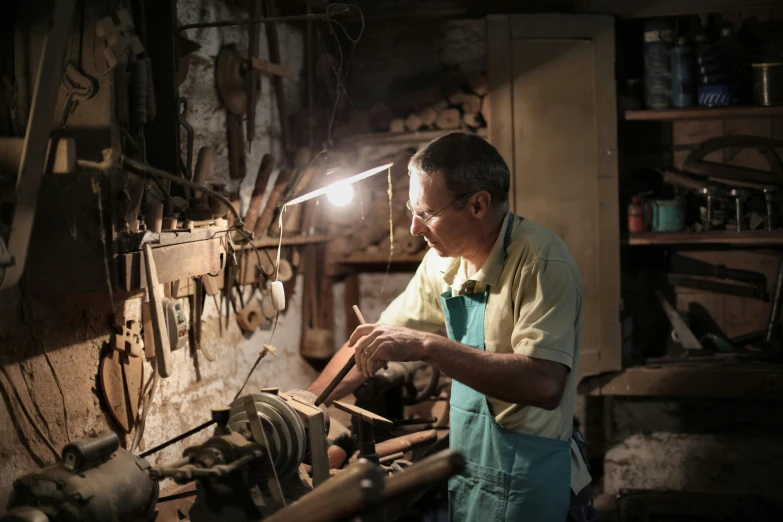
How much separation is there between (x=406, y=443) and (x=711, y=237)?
6.75 ft

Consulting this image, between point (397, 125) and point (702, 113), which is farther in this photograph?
point (397, 125)

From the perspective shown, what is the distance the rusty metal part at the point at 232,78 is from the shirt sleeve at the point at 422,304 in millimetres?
1336

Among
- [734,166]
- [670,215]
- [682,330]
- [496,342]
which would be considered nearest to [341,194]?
[496,342]

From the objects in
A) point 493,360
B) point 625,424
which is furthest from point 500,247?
point 625,424

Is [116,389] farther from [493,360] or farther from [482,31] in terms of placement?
[482,31]

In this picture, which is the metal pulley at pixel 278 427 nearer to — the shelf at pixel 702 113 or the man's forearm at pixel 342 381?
the man's forearm at pixel 342 381

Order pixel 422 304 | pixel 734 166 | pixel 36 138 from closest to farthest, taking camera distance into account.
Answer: pixel 36 138, pixel 422 304, pixel 734 166

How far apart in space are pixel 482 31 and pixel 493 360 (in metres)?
2.74

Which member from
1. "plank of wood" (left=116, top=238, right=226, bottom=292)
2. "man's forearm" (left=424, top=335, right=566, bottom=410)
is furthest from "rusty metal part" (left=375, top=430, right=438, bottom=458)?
"plank of wood" (left=116, top=238, right=226, bottom=292)

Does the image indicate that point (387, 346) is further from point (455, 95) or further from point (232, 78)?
point (455, 95)

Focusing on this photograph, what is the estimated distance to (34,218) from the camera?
2119 mm

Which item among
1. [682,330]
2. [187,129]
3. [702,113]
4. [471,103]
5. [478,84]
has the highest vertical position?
[478,84]

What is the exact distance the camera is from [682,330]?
4238mm

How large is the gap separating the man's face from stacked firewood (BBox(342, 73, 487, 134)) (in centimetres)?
184
